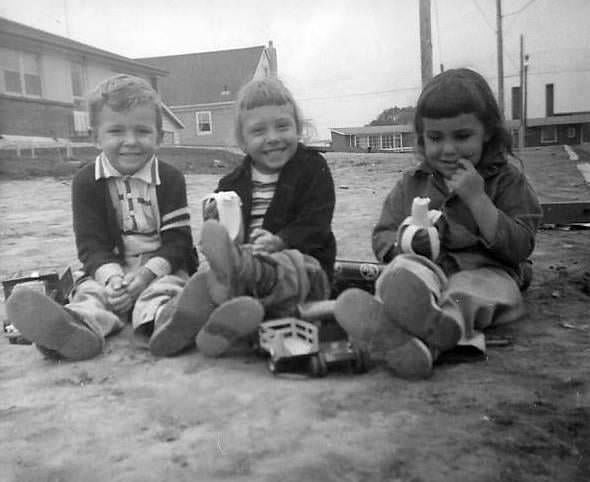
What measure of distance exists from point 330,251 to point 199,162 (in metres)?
8.01

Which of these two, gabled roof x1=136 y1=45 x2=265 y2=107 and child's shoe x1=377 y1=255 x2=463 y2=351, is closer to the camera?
child's shoe x1=377 y1=255 x2=463 y2=351

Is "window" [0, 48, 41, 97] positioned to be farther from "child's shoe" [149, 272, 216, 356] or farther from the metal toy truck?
the metal toy truck

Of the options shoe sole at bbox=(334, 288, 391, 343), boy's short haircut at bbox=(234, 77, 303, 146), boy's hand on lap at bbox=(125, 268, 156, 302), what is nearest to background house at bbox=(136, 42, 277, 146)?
boy's short haircut at bbox=(234, 77, 303, 146)

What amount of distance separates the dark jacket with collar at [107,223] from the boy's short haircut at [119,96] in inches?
6.6

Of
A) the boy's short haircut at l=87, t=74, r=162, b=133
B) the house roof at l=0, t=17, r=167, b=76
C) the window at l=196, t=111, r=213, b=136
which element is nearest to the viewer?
the boy's short haircut at l=87, t=74, r=162, b=133

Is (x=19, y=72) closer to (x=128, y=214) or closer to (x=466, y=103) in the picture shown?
(x=128, y=214)

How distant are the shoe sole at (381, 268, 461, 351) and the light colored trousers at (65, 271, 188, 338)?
1.96 feet

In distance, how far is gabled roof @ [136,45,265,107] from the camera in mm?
12758

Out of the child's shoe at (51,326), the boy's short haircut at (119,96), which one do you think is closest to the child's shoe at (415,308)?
the child's shoe at (51,326)

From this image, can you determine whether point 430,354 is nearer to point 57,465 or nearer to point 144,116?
point 57,465

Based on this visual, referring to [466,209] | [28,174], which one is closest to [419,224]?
[466,209]

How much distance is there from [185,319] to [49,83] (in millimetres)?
9236

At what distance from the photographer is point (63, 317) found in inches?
52.2

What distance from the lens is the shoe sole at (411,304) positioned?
111cm
